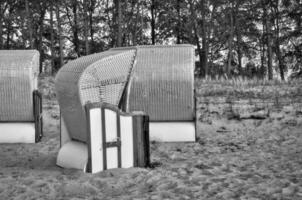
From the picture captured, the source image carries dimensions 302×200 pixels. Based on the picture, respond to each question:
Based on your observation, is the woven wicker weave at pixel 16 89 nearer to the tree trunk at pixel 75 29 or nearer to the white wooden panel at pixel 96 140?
the white wooden panel at pixel 96 140

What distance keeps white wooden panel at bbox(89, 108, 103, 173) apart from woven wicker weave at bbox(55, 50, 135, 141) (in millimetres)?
219

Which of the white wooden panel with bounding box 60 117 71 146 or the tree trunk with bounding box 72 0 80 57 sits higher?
the tree trunk with bounding box 72 0 80 57

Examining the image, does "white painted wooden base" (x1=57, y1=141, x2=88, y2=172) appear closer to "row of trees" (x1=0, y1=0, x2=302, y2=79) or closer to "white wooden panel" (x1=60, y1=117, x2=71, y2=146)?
"white wooden panel" (x1=60, y1=117, x2=71, y2=146)

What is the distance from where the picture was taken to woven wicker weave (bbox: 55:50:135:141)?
6.64m

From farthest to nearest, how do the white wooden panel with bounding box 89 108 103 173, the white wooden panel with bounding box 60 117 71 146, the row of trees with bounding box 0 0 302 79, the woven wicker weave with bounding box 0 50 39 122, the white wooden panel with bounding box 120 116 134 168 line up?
the row of trees with bounding box 0 0 302 79, the woven wicker weave with bounding box 0 50 39 122, the white wooden panel with bounding box 60 117 71 146, the white wooden panel with bounding box 120 116 134 168, the white wooden panel with bounding box 89 108 103 173

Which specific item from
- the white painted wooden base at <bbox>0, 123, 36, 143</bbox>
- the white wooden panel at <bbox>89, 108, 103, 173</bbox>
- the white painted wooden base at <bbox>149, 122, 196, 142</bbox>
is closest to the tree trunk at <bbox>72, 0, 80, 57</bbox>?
the white painted wooden base at <bbox>0, 123, 36, 143</bbox>

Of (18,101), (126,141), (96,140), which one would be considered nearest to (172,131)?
(126,141)

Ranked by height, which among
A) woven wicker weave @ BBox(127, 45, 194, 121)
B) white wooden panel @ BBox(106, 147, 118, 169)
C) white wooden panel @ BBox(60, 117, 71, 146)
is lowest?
white wooden panel @ BBox(106, 147, 118, 169)

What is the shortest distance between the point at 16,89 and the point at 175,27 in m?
23.3

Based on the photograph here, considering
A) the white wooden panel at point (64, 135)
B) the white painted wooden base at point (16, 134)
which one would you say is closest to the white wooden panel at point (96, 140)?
the white wooden panel at point (64, 135)

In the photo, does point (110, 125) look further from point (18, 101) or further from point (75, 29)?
point (75, 29)

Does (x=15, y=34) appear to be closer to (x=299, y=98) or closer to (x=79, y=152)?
(x=299, y=98)

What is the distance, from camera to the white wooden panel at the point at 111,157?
6660 millimetres

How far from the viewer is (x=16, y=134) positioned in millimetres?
9742
